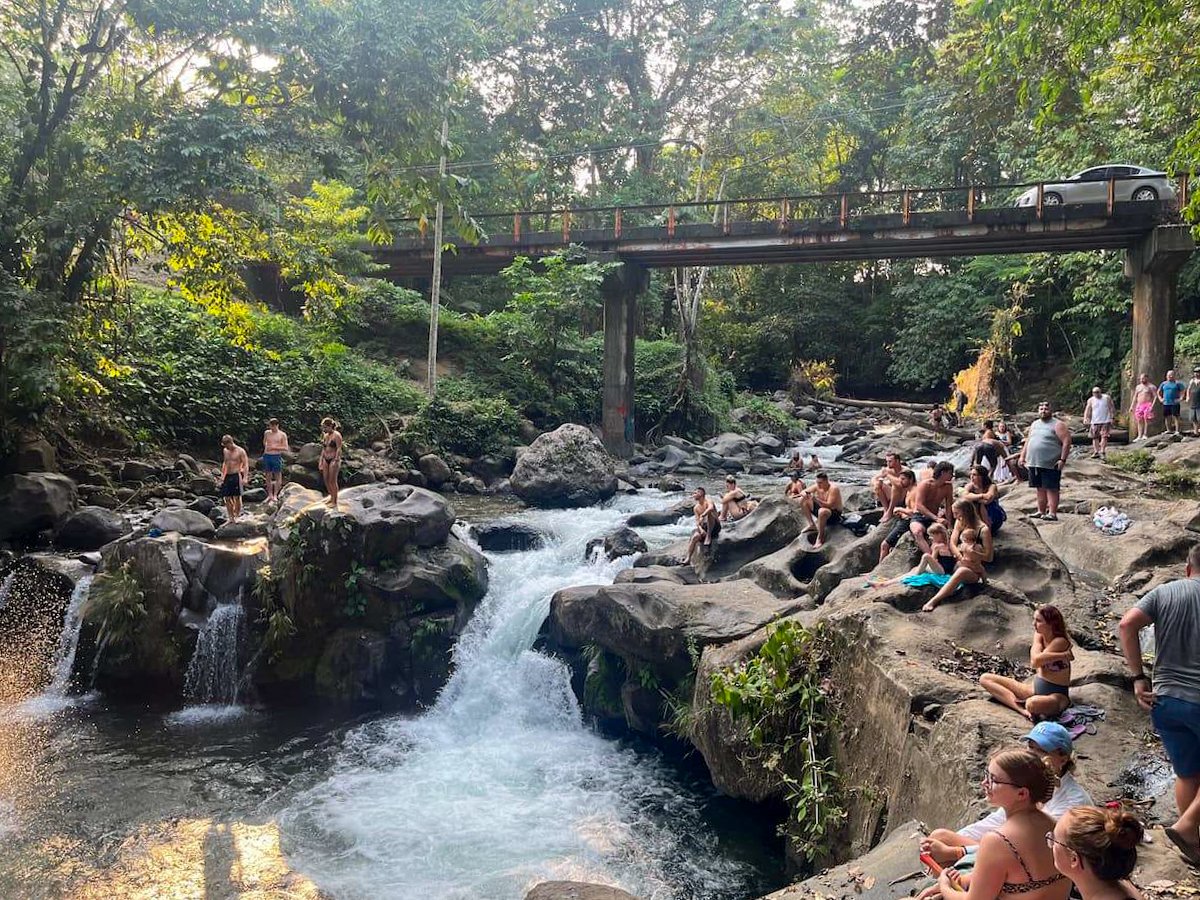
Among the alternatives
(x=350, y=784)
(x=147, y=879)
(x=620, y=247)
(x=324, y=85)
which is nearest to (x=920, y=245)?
(x=620, y=247)

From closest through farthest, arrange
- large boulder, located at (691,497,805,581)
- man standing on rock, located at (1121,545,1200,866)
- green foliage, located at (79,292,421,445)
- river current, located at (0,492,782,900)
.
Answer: man standing on rock, located at (1121,545,1200,866) → river current, located at (0,492,782,900) → large boulder, located at (691,497,805,581) → green foliage, located at (79,292,421,445)

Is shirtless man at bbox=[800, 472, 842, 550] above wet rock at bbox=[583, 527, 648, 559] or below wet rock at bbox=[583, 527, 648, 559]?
above

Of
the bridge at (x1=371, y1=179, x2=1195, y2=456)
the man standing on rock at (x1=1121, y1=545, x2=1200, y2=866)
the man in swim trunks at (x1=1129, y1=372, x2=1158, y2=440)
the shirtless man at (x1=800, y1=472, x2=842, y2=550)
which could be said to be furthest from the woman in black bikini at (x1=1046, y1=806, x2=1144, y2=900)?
the bridge at (x1=371, y1=179, x2=1195, y2=456)

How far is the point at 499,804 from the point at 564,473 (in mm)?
10968

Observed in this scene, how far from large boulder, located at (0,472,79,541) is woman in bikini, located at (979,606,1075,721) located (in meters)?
13.9

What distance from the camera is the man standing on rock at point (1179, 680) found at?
4301 millimetres

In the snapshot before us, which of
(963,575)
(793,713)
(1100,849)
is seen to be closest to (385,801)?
(793,713)

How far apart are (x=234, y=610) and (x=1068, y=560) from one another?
10407mm

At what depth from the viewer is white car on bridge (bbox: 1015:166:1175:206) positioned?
18953 mm

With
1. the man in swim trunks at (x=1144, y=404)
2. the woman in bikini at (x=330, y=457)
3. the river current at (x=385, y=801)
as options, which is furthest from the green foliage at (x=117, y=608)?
the man in swim trunks at (x=1144, y=404)

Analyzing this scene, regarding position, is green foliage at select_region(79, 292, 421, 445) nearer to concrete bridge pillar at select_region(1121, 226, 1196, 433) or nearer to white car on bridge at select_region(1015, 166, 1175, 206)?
white car on bridge at select_region(1015, 166, 1175, 206)

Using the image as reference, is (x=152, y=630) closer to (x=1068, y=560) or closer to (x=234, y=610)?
(x=234, y=610)

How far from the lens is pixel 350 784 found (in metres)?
8.70

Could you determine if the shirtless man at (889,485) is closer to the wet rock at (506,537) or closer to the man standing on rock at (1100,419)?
the wet rock at (506,537)
